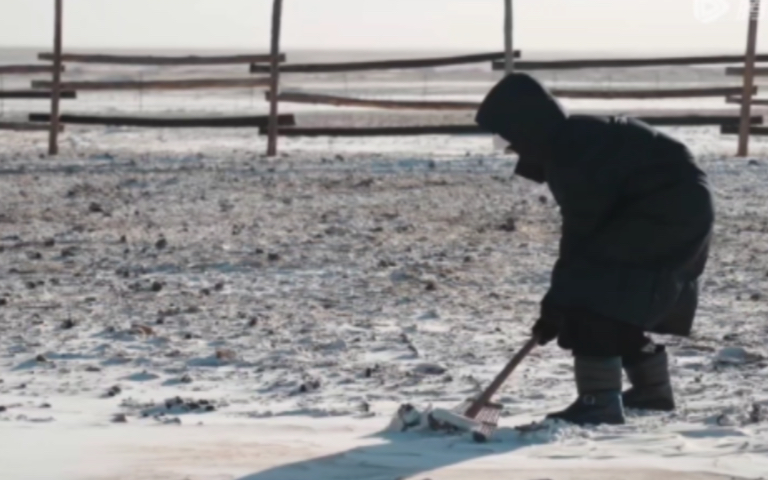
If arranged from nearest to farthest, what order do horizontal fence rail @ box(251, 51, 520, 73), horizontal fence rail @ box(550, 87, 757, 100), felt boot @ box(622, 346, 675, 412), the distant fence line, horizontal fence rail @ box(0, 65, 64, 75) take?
felt boot @ box(622, 346, 675, 412)
the distant fence line
horizontal fence rail @ box(550, 87, 757, 100)
horizontal fence rail @ box(0, 65, 64, 75)
horizontal fence rail @ box(251, 51, 520, 73)

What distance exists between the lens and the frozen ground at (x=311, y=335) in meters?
5.39

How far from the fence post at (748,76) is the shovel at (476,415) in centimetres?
1288

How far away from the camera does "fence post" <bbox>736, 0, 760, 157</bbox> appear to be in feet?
60.2

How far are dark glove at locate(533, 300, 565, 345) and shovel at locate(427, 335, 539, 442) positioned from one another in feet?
0.08

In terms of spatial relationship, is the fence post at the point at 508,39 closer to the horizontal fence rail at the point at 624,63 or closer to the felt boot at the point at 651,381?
the horizontal fence rail at the point at 624,63

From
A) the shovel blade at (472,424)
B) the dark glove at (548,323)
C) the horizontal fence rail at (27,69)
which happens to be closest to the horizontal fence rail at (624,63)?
the horizontal fence rail at (27,69)

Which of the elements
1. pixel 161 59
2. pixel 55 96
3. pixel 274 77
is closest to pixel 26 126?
pixel 55 96

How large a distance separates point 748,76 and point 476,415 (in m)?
13.4

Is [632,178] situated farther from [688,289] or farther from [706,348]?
[706,348]

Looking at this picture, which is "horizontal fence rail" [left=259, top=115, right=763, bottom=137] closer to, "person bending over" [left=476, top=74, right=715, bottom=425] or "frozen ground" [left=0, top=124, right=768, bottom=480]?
"frozen ground" [left=0, top=124, right=768, bottom=480]

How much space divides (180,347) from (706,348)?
2.06 m

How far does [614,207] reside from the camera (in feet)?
18.6

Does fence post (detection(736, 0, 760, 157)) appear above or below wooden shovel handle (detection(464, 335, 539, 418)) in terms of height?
above

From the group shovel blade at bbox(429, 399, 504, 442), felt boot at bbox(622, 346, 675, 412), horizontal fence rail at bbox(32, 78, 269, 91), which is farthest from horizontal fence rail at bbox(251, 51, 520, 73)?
shovel blade at bbox(429, 399, 504, 442)
